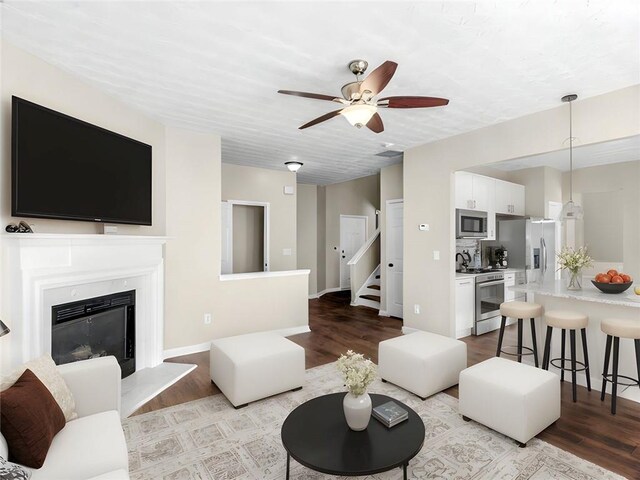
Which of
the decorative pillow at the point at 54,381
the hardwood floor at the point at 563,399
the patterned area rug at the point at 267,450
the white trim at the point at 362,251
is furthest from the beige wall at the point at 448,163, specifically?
the decorative pillow at the point at 54,381

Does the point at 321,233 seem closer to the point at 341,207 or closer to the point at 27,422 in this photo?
the point at 341,207

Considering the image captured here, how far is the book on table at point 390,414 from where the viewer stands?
2016mm

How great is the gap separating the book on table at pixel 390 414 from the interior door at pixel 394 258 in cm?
405

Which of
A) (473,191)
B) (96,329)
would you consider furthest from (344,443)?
(473,191)

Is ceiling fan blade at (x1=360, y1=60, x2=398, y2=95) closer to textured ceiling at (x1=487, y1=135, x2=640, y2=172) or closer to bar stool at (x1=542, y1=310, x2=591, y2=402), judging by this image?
bar stool at (x1=542, y1=310, x2=591, y2=402)

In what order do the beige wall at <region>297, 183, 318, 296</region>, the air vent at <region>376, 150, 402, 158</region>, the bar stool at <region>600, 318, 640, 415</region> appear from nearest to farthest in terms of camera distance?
the bar stool at <region>600, 318, 640, 415</region>, the air vent at <region>376, 150, 402, 158</region>, the beige wall at <region>297, 183, 318, 296</region>

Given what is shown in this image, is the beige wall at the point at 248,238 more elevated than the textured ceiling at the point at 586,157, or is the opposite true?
the textured ceiling at the point at 586,157

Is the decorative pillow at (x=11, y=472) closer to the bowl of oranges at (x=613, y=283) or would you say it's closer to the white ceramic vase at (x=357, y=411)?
the white ceramic vase at (x=357, y=411)

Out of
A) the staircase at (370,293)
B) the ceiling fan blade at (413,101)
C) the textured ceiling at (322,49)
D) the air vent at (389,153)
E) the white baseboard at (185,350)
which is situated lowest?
the white baseboard at (185,350)

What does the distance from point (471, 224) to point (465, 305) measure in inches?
49.7

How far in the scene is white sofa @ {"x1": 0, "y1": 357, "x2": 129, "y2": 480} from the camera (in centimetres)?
149

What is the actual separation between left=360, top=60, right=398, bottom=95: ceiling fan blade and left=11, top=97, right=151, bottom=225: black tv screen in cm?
231

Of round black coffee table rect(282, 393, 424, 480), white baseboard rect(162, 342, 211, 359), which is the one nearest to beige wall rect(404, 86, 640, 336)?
round black coffee table rect(282, 393, 424, 480)

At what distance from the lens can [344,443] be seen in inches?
72.9
